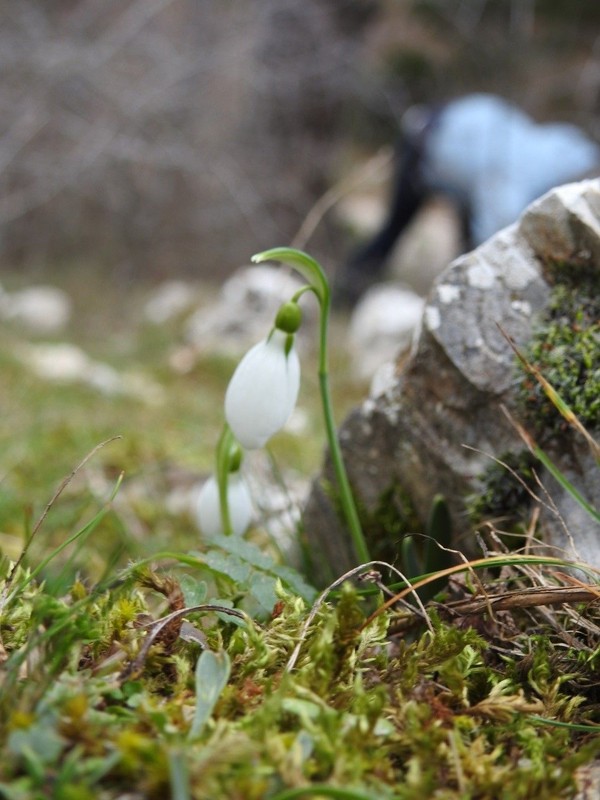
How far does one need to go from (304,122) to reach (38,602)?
5883 mm

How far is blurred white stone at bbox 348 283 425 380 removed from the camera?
3754 millimetres

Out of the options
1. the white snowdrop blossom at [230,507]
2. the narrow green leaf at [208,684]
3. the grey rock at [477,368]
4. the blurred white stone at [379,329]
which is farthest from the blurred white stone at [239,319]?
the narrow green leaf at [208,684]

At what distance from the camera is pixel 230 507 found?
1093mm

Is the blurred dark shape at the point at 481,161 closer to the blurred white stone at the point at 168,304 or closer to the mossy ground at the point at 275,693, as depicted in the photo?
the blurred white stone at the point at 168,304

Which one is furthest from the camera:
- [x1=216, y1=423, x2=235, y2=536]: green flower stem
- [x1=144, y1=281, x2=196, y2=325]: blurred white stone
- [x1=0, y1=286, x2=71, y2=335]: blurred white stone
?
[x1=144, y1=281, x2=196, y2=325]: blurred white stone

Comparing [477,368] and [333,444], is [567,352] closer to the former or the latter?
[477,368]

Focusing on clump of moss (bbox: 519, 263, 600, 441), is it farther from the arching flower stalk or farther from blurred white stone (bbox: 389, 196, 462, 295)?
blurred white stone (bbox: 389, 196, 462, 295)

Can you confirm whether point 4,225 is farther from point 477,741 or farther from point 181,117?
point 477,741

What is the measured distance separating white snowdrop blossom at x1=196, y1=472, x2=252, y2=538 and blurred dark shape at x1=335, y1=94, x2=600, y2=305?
292 cm

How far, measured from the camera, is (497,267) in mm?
993

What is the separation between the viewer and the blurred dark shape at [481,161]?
12.7 feet

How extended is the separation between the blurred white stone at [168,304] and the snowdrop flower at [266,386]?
4.08m

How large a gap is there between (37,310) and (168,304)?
Result: 2.72 feet

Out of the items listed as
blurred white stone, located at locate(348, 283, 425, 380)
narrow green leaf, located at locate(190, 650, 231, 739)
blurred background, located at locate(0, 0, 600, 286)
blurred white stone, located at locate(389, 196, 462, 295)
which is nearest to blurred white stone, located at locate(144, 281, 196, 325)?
blurred background, located at locate(0, 0, 600, 286)
